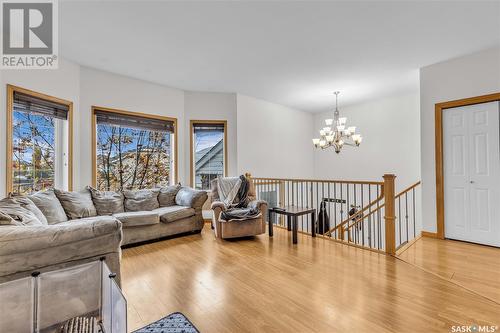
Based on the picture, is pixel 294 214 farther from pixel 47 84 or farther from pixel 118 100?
pixel 47 84

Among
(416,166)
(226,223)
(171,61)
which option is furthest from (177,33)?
(416,166)

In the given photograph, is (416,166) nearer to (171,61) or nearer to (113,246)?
(171,61)

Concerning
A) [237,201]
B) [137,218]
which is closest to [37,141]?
[137,218]

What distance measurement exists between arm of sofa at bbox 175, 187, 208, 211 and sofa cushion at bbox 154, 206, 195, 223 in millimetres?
104

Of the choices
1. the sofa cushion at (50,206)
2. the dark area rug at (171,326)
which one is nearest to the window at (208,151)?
the sofa cushion at (50,206)

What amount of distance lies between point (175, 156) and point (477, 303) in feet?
15.5

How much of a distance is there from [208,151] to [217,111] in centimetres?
89

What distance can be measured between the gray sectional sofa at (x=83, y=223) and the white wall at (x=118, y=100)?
1.93 ft

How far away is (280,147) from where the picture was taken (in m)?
6.23

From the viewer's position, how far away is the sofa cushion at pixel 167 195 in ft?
14.4

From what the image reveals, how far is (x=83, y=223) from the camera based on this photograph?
1.88 metres

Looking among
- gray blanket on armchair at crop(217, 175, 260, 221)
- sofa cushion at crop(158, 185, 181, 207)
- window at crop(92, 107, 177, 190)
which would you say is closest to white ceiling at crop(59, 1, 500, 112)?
window at crop(92, 107, 177, 190)

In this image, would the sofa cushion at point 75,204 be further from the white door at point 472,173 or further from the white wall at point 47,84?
the white door at point 472,173

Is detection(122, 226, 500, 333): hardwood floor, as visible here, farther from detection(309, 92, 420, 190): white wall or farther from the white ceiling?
detection(309, 92, 420, 190): white wall
